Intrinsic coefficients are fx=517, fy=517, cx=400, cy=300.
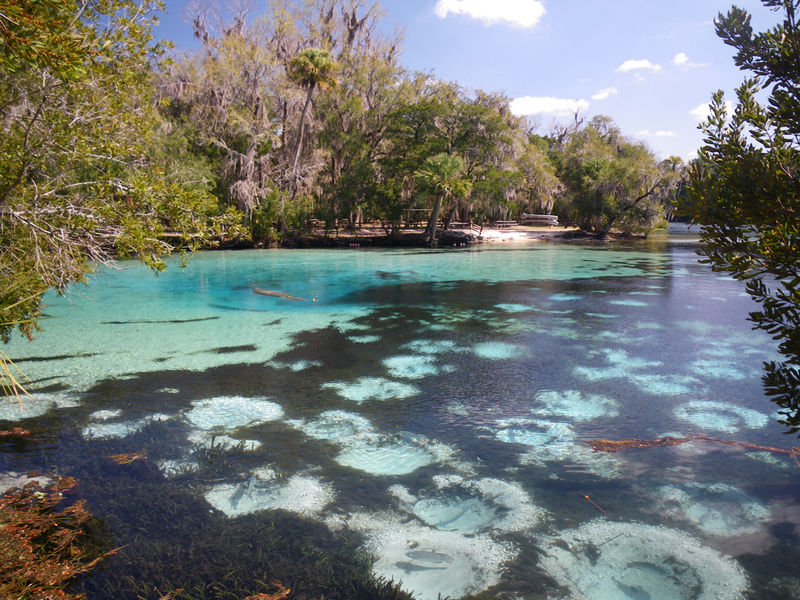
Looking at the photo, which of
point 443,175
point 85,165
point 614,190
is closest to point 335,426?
point 85,165

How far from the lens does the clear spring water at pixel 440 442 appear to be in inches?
181

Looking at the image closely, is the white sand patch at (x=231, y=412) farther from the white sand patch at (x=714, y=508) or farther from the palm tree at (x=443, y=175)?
the palm tree at (x=443, y=175)

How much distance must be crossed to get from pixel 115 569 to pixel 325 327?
31.0 ft

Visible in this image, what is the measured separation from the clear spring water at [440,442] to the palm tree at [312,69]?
25.3 m

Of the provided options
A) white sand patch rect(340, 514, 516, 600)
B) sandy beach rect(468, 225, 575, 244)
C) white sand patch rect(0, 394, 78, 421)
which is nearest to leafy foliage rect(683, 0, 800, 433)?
white sand patch rect(340, 514, 516, 600)

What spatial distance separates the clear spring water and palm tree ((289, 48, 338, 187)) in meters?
25.3

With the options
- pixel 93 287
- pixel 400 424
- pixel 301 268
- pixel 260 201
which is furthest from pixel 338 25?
pixel 400 424

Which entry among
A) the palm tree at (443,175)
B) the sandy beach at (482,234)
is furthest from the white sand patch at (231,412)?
the sandy beach at (482,234)

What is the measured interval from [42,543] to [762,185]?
625cm

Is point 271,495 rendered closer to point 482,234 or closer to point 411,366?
point 411,366

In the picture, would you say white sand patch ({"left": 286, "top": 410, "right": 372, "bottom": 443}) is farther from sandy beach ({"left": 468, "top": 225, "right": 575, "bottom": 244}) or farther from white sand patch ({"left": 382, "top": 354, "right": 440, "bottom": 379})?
sandy beach ({"left": 468, "top": 225, "right": 575, "bottom": 244})

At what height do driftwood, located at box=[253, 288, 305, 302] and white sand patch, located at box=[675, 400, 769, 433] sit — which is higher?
driftwood, located at box=[253, 288, 305, 302]

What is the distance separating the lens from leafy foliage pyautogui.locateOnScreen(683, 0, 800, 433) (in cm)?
346

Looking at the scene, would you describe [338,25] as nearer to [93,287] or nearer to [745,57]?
[93,287]
